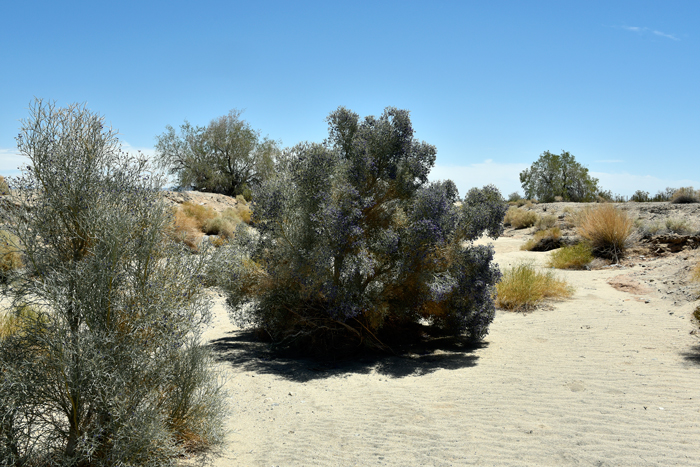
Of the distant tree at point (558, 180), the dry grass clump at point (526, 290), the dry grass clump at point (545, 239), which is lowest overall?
the dry grass clump at point (526, 290)

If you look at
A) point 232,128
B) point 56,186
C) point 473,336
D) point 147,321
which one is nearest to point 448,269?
point 473,336

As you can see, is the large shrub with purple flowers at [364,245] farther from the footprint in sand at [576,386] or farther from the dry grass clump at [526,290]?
the dry grass clump at [526,290]

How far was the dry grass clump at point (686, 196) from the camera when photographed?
2070 cm

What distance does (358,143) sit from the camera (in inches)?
287

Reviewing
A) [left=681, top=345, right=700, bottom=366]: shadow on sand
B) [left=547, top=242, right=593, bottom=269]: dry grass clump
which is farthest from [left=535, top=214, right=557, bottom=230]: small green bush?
[left=681, top=345, right=700, bottom=366]: shadow on sand

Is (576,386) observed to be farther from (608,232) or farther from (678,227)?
(678,227)

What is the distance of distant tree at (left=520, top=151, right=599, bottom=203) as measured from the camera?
121ft

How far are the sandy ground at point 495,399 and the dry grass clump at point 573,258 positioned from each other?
538 centimetres

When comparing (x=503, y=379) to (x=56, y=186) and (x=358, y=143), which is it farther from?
(x=56, y=186)

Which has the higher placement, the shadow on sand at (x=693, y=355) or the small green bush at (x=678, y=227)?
the small green bush at (x=678, y=227)

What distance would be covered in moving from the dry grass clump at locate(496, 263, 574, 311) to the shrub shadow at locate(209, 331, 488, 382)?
258 cm

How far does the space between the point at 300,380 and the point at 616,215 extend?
12901 millimetres

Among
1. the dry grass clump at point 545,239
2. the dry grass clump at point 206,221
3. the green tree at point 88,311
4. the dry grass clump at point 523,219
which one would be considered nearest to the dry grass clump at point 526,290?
the dry grass clump at point 545,239

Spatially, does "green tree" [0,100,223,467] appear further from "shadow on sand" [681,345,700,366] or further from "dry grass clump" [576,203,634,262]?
"dry grass clump" [576,203,634,262]
